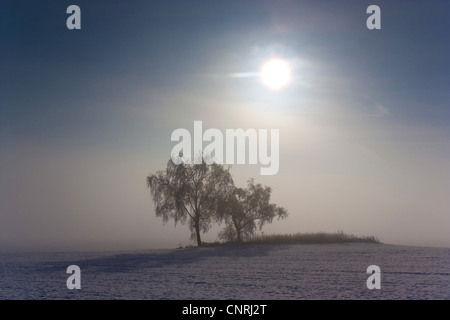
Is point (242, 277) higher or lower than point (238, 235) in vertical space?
higher

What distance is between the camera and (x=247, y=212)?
3928cm

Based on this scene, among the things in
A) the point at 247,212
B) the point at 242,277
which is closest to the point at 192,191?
the point at 247,212

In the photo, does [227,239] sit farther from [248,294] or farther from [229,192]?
[248,294]

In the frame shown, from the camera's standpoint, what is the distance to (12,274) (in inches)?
794

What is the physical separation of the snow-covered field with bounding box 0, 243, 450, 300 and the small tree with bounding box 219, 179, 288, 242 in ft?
42.2

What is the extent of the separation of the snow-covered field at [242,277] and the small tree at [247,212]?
507 inches

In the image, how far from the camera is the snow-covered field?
48.9ft

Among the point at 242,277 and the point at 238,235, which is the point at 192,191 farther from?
the point at 242,277

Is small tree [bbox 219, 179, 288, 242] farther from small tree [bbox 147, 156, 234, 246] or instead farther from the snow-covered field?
the snow-covered field

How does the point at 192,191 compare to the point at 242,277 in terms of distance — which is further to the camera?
the point at 192,191

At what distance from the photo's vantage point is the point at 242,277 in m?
18.2

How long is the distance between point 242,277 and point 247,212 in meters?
21.1

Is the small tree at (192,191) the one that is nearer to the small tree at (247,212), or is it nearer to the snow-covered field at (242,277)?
the small tree at (247,212)
